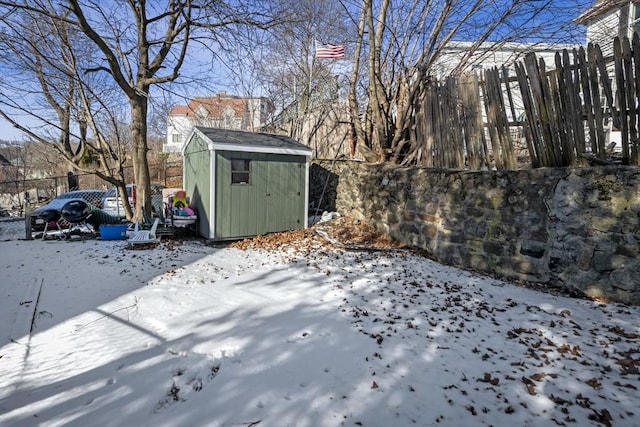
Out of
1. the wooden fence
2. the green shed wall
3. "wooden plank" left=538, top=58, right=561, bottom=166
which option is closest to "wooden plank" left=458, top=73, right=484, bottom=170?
the wooden fence

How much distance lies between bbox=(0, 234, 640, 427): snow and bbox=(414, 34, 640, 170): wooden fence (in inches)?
65.2

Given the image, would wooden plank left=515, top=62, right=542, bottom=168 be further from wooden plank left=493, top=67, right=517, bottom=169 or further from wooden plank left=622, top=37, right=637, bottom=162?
wooden plank left=622, top=37, right=637, bottom=162

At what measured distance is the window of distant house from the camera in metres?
6.69

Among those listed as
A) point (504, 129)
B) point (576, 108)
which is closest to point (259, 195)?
point (504, 129)

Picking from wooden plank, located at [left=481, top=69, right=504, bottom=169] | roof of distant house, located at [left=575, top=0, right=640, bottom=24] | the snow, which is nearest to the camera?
the snow

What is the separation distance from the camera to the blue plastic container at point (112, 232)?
675 centimetres

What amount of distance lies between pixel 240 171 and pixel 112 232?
2.77 m

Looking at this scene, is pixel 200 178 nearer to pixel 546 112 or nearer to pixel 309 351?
pixel 309 351

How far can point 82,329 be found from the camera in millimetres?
3090

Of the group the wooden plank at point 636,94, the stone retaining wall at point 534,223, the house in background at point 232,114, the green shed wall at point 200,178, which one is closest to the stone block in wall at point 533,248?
the stone retaining wall at point 534,223

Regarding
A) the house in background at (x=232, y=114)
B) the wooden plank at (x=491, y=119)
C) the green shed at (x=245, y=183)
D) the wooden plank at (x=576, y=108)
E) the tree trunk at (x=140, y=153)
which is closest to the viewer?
the wooden plank at (x=576, y=108)

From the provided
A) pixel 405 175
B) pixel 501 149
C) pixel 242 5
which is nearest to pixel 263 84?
pixel 242 5

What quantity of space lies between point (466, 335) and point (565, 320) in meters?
0.99

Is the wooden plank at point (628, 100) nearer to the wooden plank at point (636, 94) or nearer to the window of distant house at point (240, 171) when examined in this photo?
the wooden plank at point (636, 94)
